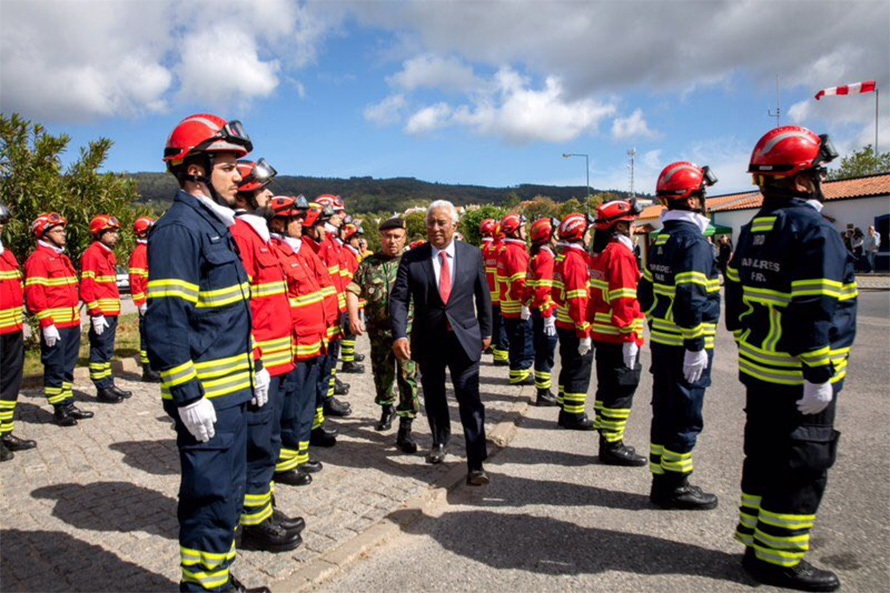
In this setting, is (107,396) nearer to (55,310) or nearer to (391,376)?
(55,310)

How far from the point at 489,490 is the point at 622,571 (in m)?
1.52

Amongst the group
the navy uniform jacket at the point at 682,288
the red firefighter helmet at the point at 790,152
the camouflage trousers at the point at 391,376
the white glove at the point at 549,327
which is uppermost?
the red firefighter helmet at the point at 790,152

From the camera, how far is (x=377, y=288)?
6.25 metres

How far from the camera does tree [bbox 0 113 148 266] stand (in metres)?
9.68

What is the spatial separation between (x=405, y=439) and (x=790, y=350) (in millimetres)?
3632

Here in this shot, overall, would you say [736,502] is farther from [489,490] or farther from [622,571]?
[489,490]

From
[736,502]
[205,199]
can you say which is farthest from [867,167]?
[205,199]

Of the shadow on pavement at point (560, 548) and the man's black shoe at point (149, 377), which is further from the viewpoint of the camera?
the man's black shoe at point (149, 377)

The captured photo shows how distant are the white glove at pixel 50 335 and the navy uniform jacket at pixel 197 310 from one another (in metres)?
4.74

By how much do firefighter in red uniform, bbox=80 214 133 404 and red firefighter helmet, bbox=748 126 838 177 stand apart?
807cm

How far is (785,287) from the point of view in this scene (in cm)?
331

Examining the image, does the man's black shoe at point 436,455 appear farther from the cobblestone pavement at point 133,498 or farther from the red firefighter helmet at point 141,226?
the red firefighter helmet at point 141,226

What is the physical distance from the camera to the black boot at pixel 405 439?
5.75 metres

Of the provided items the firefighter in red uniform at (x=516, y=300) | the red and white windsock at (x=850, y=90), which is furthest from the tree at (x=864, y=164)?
the firefighter in red uniform at (x=516, y=300)
